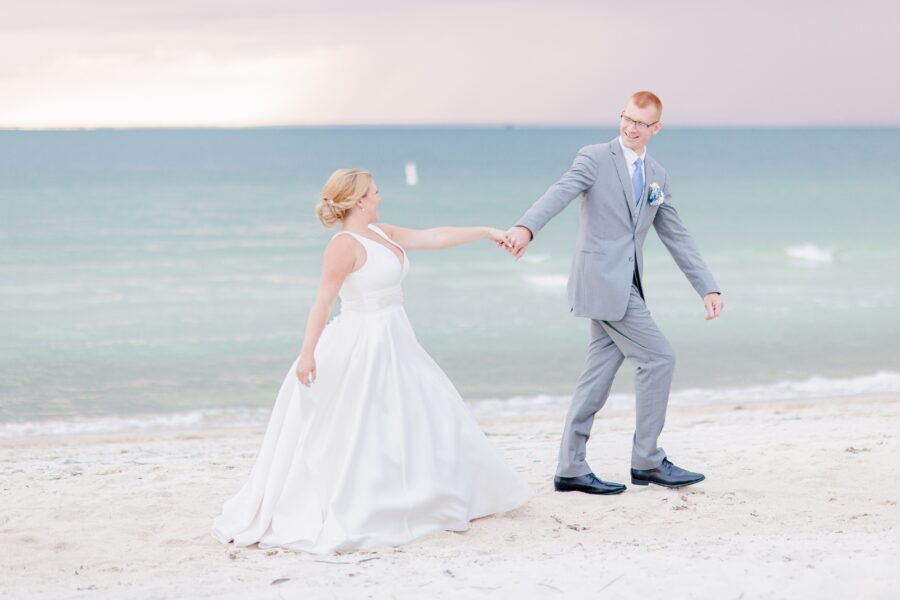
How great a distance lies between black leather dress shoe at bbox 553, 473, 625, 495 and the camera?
5.32 m

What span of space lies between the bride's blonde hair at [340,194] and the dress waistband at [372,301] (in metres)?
0.35

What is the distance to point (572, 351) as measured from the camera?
503 inches

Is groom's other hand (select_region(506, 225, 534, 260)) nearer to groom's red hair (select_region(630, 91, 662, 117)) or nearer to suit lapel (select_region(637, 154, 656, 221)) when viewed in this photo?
suit lapel (select_region(637, 154, 656, 221))

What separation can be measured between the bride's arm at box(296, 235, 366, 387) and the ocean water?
5.33m

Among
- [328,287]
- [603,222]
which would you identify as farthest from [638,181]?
[328,287]

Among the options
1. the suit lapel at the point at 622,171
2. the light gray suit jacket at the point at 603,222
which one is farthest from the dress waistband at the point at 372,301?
the suit lapel at the point at 622,171

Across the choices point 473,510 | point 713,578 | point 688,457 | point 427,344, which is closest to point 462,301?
point 427,344

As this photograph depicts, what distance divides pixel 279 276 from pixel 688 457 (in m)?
15.6

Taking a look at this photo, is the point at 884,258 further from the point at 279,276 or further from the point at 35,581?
the point at 35,581

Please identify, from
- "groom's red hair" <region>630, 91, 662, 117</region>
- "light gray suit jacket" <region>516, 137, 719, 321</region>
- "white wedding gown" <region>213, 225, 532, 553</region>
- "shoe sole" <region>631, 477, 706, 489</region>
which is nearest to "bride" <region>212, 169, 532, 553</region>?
"white wedding gown" <region>213, 225, 532, 553</region>

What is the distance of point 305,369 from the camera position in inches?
177

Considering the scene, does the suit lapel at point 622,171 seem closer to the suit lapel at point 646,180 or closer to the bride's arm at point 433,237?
the suit lapel at point 646,180

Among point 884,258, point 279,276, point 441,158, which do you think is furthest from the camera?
point 441,158

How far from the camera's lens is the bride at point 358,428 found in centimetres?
453
